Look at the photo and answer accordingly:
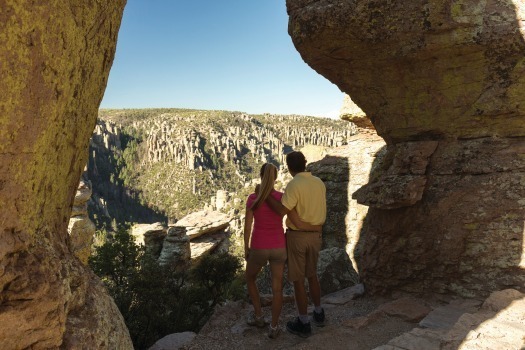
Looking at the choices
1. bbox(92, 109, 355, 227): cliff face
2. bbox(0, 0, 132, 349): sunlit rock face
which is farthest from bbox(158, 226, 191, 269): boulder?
bbox(92, 109, 355, 227): cliff face

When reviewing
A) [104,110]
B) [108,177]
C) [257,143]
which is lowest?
[108,177]

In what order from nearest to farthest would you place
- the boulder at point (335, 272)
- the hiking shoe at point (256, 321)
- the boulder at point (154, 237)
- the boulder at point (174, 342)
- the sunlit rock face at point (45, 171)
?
the sunlit rock face at point (45, 171) → the boulder at point (174, 342) → the hiking shoe at point (256, 321) → the boulder at point (335, 272) → the boulder at point (154, 237)

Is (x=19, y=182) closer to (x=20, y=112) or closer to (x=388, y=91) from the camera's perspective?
(x=20, y=112)

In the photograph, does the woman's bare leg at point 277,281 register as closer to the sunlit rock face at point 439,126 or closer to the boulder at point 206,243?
the sunlit rock face at point 439,126

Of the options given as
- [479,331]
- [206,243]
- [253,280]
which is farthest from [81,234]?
[479,331]

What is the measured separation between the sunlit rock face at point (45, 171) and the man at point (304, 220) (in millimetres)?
2235

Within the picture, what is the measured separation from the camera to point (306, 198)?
4.76 meters

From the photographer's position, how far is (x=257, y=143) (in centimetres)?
11581

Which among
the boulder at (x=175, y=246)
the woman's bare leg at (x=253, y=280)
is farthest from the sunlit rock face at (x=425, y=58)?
the boulder at (x=175, y=246)

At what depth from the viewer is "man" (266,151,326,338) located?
4.70m

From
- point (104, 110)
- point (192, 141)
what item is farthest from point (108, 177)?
point (104, 110)

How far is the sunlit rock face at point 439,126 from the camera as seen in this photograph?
17.7ft

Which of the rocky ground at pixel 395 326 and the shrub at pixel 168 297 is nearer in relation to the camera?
the rocky ground at pixel 395 326

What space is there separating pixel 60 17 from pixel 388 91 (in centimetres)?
522
